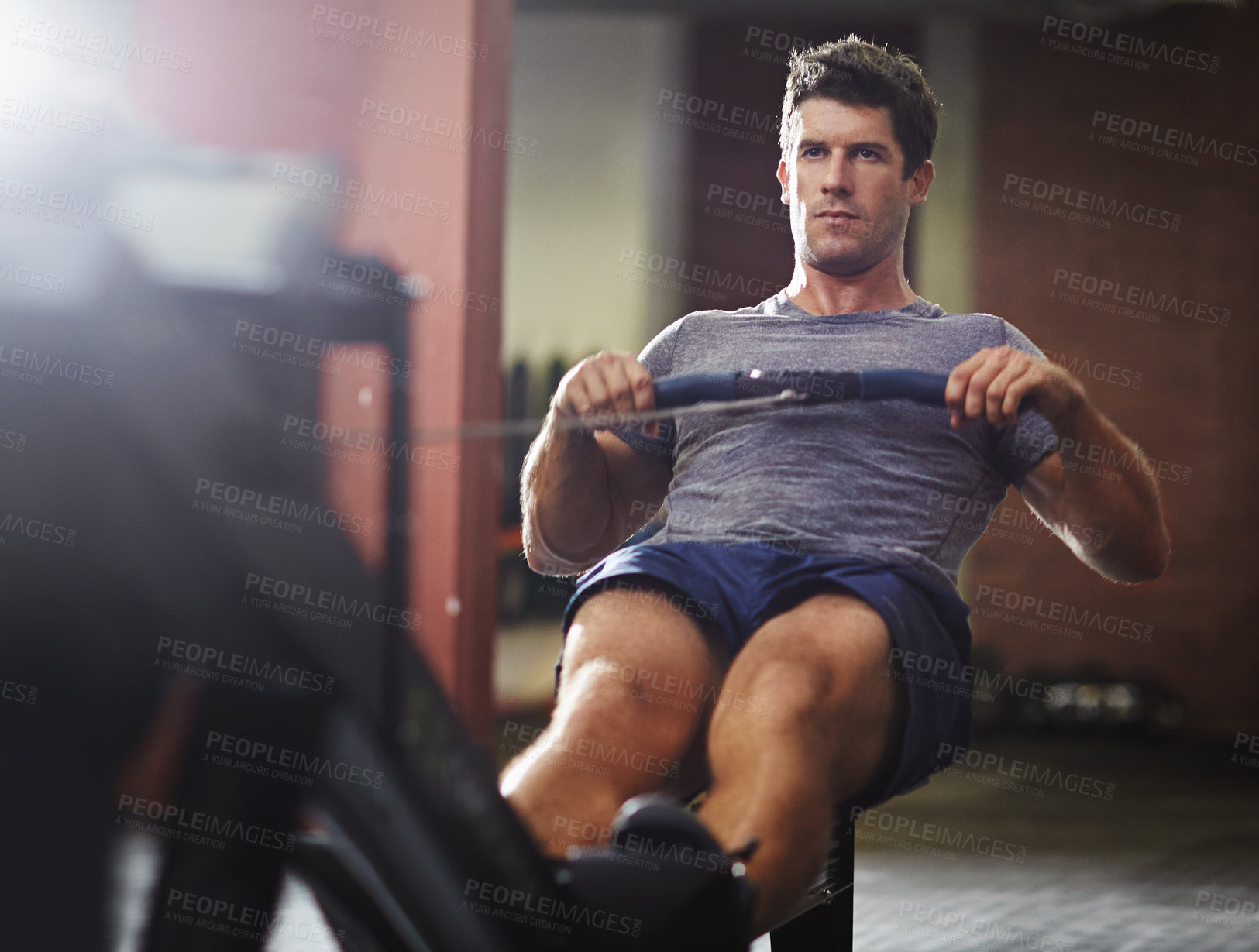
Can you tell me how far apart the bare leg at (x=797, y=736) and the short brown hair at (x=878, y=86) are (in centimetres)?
43

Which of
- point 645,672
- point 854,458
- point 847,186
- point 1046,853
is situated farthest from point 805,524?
point 1046,853

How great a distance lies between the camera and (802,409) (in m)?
1.14

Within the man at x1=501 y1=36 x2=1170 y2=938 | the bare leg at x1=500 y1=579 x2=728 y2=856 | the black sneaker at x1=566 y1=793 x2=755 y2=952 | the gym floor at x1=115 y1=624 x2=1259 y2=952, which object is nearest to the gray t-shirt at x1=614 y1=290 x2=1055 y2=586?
the man at x1=501 y1=36 x2=1170 y2=938

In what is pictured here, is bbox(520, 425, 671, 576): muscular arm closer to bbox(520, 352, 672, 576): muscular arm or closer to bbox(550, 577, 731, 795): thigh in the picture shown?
bbox(520, 352, 672, 576): muscular arm

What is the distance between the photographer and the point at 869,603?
3.34 feet

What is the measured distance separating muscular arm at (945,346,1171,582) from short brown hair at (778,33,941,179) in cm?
26

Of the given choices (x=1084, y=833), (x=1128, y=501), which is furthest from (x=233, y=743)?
(x=1084, y=833)

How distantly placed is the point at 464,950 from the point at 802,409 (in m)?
0.58

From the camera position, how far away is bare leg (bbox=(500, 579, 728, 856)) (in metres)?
0.94

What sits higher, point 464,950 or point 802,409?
point 802,409

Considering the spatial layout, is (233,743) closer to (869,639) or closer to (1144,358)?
(869,639)

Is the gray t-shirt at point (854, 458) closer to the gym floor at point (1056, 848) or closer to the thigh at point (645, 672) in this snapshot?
the thigh at point (645, 672)

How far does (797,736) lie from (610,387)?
1.00 ft

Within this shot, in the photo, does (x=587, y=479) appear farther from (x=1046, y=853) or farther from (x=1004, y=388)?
(x=1046, y=853)
